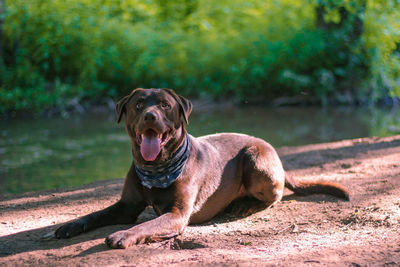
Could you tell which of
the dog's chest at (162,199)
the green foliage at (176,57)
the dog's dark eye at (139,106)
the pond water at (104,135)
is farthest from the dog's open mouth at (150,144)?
the green foliage at (176,57)

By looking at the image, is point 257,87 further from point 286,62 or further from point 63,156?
point 63,156

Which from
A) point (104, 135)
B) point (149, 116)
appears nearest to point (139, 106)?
point (149, 116)

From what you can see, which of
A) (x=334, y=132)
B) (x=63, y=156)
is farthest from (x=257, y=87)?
(x=63, y=156)

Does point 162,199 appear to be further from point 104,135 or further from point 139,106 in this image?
point 104,135

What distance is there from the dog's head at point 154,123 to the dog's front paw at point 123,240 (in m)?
0.72

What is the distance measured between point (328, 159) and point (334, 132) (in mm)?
5542

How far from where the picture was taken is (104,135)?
1297cm

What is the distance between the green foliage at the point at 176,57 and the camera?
18375 mm

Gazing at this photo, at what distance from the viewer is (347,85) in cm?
1891

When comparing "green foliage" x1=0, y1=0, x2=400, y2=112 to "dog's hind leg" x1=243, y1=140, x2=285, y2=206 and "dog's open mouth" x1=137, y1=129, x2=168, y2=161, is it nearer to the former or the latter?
"dog's hind leg" x1=243, y1=140, x2=285, y2=206

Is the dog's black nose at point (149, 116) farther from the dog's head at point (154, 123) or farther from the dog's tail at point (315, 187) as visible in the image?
the dog's tail at point (315, 187)

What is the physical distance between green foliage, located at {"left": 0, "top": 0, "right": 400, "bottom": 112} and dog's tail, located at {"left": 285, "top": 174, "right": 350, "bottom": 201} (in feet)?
40.8

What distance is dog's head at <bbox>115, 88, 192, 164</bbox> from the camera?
4211 millimetres

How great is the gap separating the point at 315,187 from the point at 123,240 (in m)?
2.78
